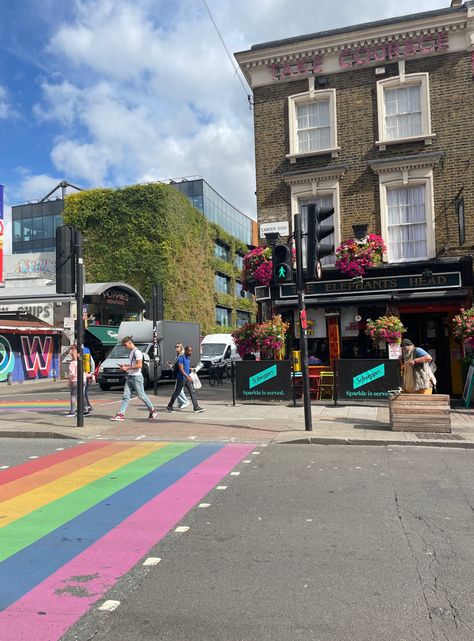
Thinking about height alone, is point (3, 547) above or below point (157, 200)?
below

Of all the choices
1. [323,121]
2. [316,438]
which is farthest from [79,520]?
[323,121]

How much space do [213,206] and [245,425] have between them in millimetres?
41259

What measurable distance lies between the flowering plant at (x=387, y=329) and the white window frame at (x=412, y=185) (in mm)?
2201

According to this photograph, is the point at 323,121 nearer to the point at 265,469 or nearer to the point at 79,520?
the point at 265,469

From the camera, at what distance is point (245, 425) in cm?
1120

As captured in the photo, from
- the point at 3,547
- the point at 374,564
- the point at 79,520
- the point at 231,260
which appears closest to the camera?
the point at 374,564

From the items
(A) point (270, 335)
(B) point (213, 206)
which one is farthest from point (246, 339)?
(B) point (213, 206)

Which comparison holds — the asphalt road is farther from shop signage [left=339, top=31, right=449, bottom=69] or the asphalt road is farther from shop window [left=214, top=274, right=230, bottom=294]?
shop window [left=214, top=274, right=230, bottom=294]

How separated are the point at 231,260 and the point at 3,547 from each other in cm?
4774

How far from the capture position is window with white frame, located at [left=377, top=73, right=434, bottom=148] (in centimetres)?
1552

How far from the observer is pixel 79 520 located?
5305 millimetres

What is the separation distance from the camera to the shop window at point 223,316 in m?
47.9

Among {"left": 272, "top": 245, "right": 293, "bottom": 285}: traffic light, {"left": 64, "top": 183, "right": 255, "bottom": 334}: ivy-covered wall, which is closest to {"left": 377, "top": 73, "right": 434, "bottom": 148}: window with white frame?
{"left": 272, "top": 245, "right": 293, "bottom": 285}: traffic light

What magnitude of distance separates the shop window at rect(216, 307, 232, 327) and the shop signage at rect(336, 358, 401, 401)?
3419 cm
